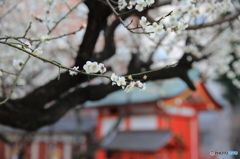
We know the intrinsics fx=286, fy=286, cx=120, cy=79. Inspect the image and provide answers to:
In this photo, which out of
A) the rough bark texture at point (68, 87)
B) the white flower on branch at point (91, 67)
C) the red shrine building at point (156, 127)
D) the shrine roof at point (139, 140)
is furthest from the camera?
the red shrine building at point (156, 127)

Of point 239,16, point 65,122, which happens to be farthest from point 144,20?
point 65,122

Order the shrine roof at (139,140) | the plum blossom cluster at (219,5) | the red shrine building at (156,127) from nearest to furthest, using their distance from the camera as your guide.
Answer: the plum blossom cluster at (219,5) < the shrine roof at (139,140) < the red shrine building at (156,127)

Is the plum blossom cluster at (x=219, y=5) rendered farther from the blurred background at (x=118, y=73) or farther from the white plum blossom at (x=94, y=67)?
the white plum blossom at (x=94, y=67)

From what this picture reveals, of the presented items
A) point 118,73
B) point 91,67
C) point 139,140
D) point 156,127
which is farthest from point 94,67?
point 118,73

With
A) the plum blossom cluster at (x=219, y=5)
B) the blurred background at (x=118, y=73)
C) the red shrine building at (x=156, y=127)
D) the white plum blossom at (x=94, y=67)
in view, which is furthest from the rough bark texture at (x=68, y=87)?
the red shrine building at (x=156, y=127)

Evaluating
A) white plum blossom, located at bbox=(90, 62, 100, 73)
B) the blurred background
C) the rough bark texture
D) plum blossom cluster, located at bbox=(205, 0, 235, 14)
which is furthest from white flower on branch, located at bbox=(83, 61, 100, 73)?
plum blossom cluster, located at bbox=(205, 0, 235, 14)

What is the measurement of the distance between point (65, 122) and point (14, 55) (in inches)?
333

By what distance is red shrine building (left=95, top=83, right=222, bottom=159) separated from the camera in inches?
304

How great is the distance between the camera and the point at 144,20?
2113 mm

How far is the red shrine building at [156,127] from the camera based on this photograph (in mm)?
7719

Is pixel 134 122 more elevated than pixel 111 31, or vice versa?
pixel 111 31

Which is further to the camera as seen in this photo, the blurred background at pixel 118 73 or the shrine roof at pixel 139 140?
the shrine roof at pixel 139 140

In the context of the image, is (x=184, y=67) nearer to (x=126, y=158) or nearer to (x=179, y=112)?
(x=126, y=158)

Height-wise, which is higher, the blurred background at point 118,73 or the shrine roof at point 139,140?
the blurred background at point 118,73
